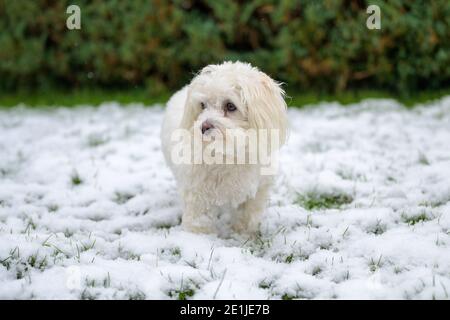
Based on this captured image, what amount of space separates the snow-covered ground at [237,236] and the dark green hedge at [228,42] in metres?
0.93

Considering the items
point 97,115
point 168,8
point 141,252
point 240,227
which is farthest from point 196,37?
point 141,252

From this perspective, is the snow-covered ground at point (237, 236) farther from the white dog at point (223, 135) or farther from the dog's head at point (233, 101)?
the dog's head at point (233, 101)

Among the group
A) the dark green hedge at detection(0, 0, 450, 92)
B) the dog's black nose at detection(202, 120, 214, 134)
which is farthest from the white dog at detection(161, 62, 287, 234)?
the dark green hedge at detection(0, 0, 450, 92)

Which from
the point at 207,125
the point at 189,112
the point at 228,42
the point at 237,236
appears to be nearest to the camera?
the point at 207,125

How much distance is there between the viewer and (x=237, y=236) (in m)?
2.93

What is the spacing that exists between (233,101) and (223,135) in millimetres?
183

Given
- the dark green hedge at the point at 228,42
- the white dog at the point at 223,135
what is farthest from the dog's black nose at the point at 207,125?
the dark green hedge at the point at 228,42

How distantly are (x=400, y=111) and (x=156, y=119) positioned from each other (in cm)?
259

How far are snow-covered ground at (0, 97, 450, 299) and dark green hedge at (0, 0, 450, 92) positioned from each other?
3.06 ft

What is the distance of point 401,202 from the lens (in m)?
3.12

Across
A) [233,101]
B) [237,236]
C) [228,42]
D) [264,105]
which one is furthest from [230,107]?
[228,42]

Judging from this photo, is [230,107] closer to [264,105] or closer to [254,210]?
[264,105]

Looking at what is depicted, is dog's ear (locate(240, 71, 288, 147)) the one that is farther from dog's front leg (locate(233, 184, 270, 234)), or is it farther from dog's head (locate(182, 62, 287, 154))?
dog's front leg (locate(233, 184, 270, 234))

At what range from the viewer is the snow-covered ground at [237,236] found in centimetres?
219
